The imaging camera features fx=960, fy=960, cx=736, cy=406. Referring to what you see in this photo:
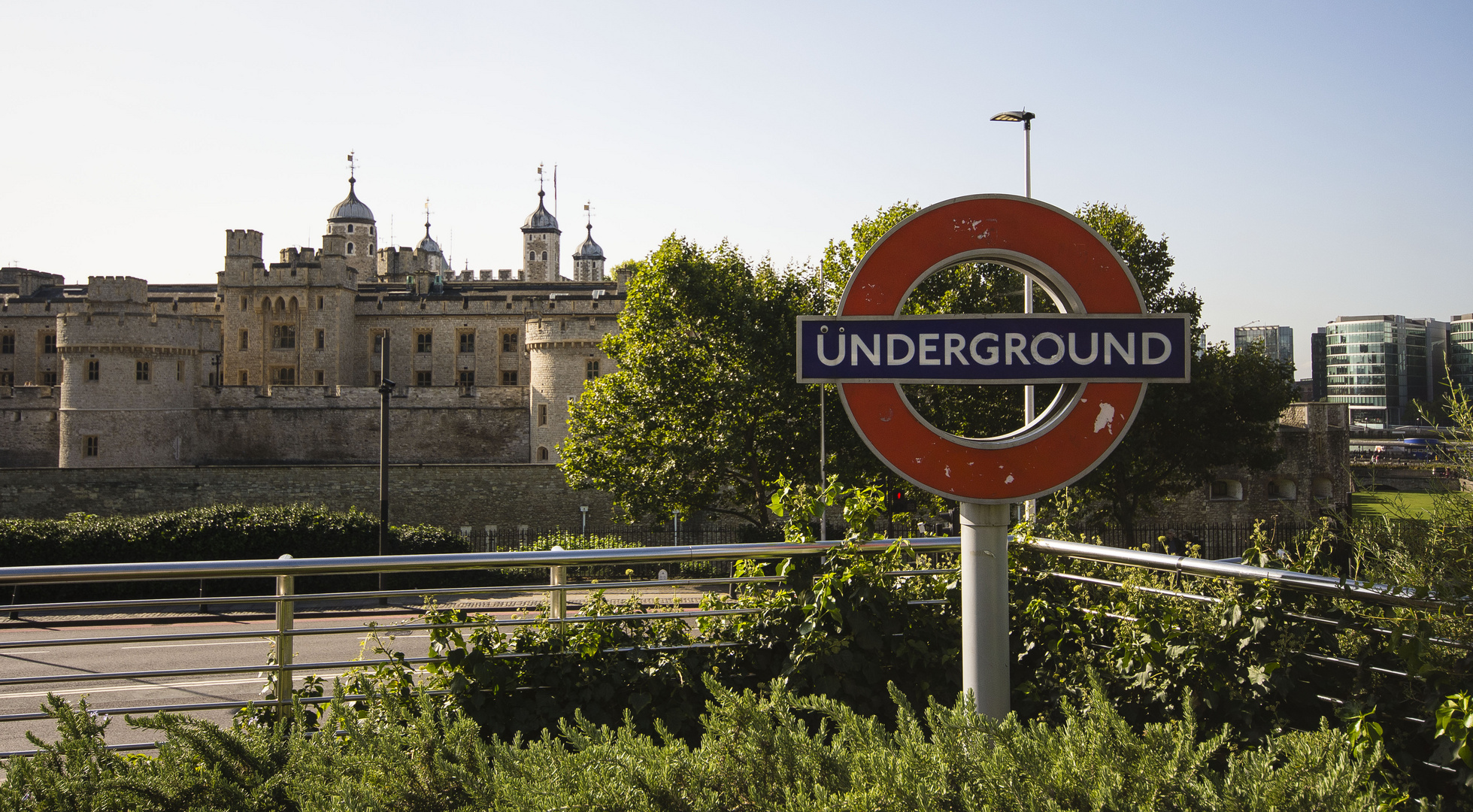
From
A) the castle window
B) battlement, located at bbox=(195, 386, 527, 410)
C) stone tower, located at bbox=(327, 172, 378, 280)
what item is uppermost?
stone tower, located at bbox=(327, 172, 378, 280)

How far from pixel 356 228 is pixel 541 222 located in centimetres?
1807

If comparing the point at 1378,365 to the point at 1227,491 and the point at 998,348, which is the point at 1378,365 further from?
the point at 998,348

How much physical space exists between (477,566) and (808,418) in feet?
74.2

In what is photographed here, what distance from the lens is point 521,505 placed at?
3603 cm

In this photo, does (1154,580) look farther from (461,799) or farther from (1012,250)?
(461,799)

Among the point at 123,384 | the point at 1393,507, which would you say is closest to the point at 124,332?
the point at 123,384

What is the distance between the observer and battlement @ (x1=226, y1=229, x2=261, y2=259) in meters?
56.9

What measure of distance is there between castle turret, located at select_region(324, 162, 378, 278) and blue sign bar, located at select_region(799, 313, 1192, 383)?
283 feet

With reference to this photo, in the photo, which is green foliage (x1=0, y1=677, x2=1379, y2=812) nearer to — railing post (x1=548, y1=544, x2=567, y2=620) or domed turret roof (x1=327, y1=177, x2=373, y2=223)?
railing post (x1=548, y1=544, x2=567, y2=620)

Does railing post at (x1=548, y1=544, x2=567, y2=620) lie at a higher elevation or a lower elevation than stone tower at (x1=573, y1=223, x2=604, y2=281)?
lower

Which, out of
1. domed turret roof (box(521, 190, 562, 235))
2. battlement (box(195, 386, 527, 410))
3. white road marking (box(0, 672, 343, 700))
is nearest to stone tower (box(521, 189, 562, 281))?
domed turret roof (box(521, 190, 562, 235))

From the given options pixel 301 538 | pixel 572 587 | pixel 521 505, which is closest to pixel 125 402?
pixel 521 505

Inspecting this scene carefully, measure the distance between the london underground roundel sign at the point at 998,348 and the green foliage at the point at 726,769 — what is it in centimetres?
111

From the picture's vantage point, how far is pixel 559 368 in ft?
151
